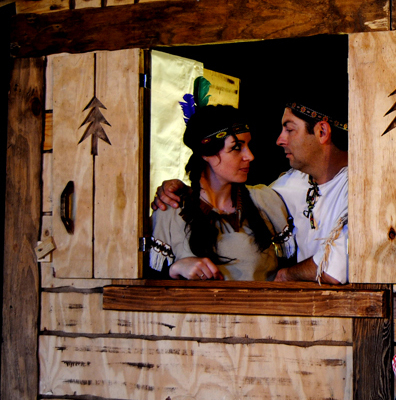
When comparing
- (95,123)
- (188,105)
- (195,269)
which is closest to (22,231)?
(95,123)

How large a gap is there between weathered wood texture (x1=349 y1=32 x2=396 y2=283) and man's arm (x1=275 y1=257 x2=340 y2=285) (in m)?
→ 0.25

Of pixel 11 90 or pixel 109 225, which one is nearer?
pixel 109 225

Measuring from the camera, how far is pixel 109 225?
321 centimetres

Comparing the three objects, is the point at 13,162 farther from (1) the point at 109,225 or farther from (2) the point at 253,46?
(2) the point at 253,46

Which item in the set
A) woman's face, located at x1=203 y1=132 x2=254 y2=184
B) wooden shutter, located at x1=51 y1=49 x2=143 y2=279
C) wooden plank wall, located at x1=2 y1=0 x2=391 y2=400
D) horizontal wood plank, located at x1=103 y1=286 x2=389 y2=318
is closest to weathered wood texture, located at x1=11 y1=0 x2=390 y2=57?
wooden plank wall, located at x1=2 y1=0 x2=391 y2=400

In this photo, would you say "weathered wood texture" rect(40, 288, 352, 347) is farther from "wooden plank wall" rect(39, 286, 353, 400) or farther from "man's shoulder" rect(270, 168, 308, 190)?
"man's shoulder" rect(270, 168, 308, 190)

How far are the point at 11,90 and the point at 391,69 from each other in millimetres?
2041

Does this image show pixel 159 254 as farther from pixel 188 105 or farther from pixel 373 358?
pixel 373 358

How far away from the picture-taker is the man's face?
3.44m

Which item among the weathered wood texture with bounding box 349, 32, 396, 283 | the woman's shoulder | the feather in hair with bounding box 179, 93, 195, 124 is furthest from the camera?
the feather in hair with bounding box 179, 93, 195, 124

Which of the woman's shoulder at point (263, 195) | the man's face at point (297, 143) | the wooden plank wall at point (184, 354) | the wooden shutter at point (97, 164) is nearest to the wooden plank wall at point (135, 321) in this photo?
the wooden plank wall at point (184, 354)

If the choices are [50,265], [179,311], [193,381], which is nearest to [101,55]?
[50,265]

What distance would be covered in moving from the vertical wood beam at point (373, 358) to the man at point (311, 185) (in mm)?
359

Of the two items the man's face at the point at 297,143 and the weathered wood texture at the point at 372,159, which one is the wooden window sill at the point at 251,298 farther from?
the man's face at the point at 297,143
